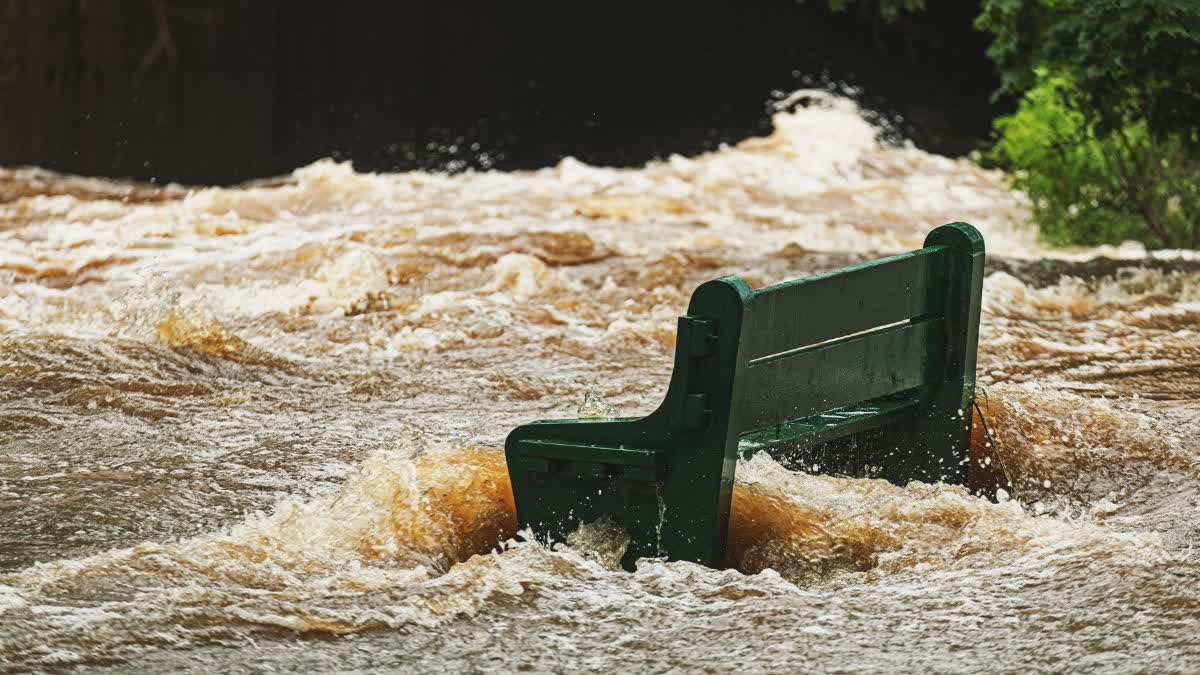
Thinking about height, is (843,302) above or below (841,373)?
above

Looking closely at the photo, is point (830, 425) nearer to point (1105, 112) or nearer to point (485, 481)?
point (485, 481)

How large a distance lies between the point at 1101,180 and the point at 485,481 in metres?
7.62

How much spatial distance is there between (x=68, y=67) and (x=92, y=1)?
0.61m

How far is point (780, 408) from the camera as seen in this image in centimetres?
386

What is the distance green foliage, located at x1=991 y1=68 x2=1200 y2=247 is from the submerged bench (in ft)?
21.0

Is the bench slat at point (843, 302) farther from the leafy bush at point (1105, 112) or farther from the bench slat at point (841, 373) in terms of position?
the leafy bush at point (1105, 112)

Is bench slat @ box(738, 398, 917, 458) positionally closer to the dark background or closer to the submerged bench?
the submerged bench

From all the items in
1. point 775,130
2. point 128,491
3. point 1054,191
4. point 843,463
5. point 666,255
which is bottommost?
→ point 128,491

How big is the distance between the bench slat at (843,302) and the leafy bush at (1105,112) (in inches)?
131

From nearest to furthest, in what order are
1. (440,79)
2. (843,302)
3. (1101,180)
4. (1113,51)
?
(843,302) → (1113,51) → (1101,180) → (440,79)

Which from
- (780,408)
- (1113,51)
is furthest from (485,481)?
(1113,51)

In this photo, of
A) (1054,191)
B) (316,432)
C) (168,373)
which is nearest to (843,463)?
(316,432)

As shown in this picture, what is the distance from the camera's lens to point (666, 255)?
10.0m

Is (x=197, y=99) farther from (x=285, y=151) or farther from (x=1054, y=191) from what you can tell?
(x=1054, y=191)
